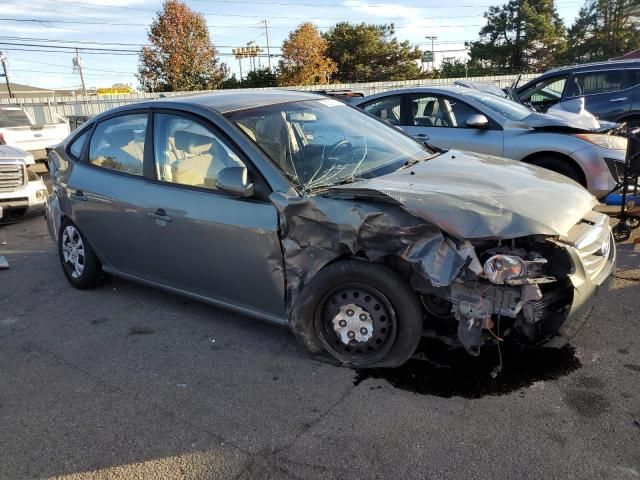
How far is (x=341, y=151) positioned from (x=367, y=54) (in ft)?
183

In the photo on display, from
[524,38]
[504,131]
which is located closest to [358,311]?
[504,131]

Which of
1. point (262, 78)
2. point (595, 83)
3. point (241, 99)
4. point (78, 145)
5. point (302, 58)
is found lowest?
point (78, 145)

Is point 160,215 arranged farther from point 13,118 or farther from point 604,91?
point 13,118

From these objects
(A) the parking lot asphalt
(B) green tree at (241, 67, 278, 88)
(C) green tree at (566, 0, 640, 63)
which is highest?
(C) green tree at (566, 0, 640, 63)

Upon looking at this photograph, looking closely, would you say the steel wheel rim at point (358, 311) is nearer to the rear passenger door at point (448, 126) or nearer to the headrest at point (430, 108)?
the rear passenger door at point (448, 126)

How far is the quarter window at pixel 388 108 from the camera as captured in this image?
7676mm

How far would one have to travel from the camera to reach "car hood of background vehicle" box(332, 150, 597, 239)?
2.90 m

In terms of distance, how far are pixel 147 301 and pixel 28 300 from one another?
3.86ft

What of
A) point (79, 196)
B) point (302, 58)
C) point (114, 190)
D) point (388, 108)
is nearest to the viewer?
point (114, 190)

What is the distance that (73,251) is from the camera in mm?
5137

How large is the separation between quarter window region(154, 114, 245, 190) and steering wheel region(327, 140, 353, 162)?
690mm

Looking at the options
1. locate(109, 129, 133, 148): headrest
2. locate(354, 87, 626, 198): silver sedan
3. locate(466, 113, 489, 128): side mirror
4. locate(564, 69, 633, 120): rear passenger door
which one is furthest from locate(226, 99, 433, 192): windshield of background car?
locate(564, 69, 633, 120): rear passenger door

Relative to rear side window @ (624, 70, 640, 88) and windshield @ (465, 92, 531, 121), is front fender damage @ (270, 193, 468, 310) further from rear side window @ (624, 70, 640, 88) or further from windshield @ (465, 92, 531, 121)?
rear side window @ (624, 70, 640, 88)

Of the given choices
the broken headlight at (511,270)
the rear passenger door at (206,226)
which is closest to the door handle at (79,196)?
the rear passenger door at (206,226)
